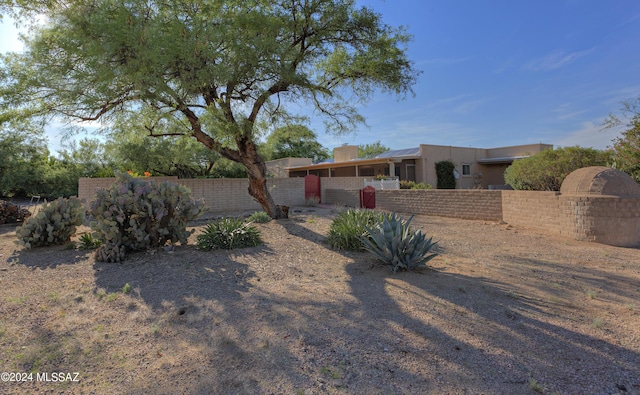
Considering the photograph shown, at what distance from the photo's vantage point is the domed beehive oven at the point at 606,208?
25.3ft

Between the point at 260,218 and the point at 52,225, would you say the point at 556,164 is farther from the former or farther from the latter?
the point at 52,225

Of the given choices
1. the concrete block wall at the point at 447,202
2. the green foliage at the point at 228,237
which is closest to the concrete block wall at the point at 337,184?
the concrete block wall at the point at 447,202

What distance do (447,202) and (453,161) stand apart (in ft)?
41.7

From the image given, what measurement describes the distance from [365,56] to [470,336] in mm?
8659

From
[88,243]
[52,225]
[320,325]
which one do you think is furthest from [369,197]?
[320,325]

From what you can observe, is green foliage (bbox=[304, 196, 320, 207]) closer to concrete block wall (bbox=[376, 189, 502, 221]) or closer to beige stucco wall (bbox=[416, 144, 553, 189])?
concrete block wall (bbox=[376, 189, 502, 221])

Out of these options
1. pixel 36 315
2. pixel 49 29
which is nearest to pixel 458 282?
pixel 36 315

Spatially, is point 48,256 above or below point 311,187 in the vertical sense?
below

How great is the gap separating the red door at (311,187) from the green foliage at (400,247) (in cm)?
1353

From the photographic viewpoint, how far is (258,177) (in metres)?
10.8

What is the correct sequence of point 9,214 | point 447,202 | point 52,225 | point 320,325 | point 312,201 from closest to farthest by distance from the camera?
point 320,325
point 52,225
point 9,214
point 447,202
point 312,201

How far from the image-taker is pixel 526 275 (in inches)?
214

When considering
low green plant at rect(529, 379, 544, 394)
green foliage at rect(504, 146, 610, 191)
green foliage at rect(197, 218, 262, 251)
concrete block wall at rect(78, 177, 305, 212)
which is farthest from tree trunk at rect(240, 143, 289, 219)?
low green plant at rect(529, 379, 544, 394)

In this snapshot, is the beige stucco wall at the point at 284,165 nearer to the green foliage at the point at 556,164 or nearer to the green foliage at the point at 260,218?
the green foliage at the point at 260,218
